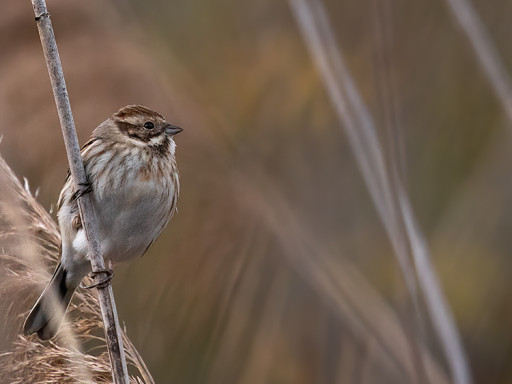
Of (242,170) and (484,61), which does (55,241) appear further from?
(484,61)

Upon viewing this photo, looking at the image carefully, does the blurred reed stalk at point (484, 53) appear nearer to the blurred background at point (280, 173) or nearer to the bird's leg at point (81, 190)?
the blurred background at point (280, 173)

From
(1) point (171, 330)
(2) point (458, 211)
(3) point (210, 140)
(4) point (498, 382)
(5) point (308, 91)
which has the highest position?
(5) point (308, 91)

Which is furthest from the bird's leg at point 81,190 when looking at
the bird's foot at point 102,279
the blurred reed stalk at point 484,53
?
the blurred reed stalk at point 484,53

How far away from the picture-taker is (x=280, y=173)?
3361 mm

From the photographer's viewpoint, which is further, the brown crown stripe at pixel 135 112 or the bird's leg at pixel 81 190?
the brown crown stripe at pixel 135 112

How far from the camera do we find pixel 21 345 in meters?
2.23

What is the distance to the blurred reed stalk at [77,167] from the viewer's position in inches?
82.9

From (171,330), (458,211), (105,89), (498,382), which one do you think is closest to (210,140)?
(105,89)

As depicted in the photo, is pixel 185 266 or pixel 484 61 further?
pixel 185 266

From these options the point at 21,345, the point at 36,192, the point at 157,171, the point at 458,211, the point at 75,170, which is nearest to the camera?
the point at 21,345

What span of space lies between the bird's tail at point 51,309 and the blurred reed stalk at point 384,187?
108 centimetres

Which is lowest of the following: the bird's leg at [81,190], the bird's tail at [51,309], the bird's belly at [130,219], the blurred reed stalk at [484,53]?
the bird's tail at [51,309]

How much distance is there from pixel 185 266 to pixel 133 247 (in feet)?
0.73

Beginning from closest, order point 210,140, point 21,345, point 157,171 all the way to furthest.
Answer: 1. point 21,345
2. point 157,171
3. point 210,140
